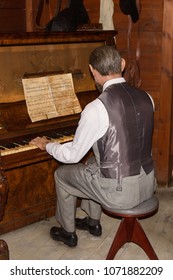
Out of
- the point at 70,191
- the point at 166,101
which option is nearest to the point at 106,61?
the point at 70,191

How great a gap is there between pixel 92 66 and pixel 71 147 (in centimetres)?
48

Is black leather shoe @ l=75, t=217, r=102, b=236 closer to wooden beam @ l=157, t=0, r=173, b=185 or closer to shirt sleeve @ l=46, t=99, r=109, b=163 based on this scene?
shirt sleeve @ l=46, t=99, r=109, b=163

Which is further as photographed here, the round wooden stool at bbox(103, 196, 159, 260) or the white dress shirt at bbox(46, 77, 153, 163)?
the round wooden stool at bbox(103, 196, 159, 260)

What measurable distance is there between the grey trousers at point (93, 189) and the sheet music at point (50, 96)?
1.54 ft

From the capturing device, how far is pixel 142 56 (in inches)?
162

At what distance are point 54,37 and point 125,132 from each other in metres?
1.08

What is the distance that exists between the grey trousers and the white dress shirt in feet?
0.70

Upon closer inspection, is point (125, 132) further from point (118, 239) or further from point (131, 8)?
point (131, 8)

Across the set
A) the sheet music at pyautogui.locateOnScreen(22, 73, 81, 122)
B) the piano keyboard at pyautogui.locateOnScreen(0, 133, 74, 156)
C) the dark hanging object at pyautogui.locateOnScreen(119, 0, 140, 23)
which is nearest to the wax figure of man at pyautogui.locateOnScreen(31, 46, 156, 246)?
the piano keyboard at pyautogui.locateOnScreen(0, 133, 74, 156)

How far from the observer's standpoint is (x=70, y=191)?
9.67ft

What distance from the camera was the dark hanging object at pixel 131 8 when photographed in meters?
3.89

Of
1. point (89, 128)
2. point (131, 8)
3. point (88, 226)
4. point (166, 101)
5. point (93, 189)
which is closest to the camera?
point (89, 128)

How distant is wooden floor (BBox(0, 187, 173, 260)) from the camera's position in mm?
3043

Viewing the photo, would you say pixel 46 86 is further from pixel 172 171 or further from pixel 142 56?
pixel 172 171
